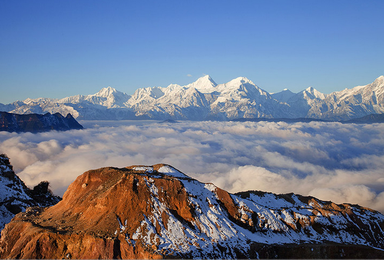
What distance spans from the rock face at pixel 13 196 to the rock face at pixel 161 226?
14.8 m

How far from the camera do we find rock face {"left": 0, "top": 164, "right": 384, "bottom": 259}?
58.3m

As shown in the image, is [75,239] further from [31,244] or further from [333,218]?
[333,218]

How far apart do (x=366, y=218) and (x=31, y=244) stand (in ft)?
382

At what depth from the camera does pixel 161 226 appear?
66.2m

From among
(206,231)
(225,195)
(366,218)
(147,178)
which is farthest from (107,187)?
(366,218)

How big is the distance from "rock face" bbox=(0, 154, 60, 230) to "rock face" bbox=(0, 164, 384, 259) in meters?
14.8

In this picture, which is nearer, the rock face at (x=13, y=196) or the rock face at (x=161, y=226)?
the rock face at (x=161, y=226)

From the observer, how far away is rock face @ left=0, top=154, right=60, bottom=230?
3413 inches

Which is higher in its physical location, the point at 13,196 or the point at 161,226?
the point at 161,226

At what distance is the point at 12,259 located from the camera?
58.6 meters

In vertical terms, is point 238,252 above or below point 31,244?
below

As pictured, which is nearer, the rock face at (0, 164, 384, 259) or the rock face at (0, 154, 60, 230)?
the rock face at (0, 164, 384, 259)

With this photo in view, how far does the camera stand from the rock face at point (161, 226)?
58.3 meters

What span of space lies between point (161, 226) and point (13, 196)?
6036 centimetres
